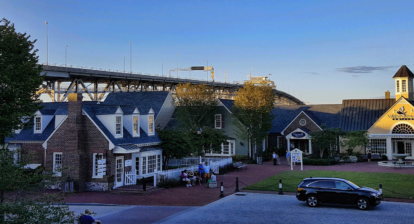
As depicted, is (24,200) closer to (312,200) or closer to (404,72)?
(312,200)

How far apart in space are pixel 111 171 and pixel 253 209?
11192 millimetres

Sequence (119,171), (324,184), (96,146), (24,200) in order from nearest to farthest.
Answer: (24,200) < (324,184) < (96,146) < (119,171)

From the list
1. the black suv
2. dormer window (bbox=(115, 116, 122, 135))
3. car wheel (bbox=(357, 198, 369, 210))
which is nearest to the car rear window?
the black suv

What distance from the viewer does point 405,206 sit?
1878 centimetres

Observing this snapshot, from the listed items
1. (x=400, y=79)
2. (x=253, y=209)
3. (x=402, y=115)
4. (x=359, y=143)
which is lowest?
(x=253, y=209)

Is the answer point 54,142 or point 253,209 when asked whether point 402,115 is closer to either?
point 253,209

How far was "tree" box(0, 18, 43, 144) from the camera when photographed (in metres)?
23.6

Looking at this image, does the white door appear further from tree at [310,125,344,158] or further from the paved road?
tree at [310,125,344,158]

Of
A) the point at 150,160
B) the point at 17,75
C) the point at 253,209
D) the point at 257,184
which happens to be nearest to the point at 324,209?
the point at 253,209

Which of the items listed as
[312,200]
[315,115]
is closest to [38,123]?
[312,200]

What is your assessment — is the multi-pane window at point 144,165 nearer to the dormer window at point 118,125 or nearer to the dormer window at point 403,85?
the dormer window at point 118,125

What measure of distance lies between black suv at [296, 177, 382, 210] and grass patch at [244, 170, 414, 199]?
4.29 metres

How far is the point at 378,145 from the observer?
147 ft

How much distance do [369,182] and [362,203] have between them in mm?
8943
